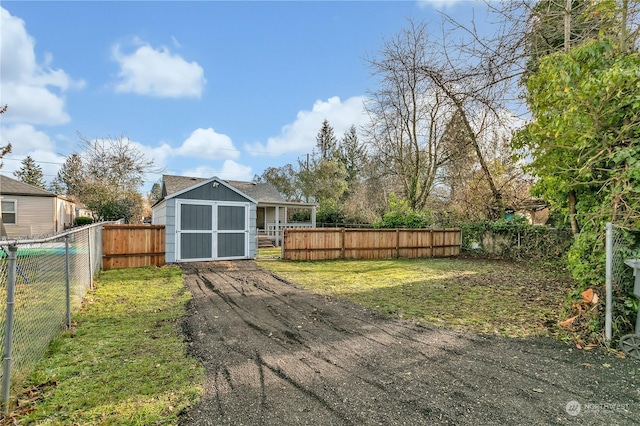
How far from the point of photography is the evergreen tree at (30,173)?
118 feet

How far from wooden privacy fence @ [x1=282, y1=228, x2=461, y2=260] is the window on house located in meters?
14.8

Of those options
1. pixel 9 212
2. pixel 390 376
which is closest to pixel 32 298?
pixel 390 376

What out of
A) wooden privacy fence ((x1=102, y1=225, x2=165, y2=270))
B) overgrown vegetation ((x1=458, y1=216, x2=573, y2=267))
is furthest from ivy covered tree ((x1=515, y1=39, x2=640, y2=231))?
wooden privacy fence ((x1=102, y1=225, x2=165, y2=270))

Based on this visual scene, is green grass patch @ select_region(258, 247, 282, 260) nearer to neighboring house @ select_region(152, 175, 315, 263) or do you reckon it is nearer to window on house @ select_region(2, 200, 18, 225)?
neighboring house @ select_region(152, 175, 315, 263)

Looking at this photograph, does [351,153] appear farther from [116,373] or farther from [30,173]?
[30,173]

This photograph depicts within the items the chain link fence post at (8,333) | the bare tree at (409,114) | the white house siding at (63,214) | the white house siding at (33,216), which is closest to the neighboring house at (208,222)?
the chain link fence post at (8,333)

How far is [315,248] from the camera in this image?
37.3 ft

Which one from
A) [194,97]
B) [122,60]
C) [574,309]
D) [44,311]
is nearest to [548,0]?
[574,309]

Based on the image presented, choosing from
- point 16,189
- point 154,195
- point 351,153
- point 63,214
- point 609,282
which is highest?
point 351,153

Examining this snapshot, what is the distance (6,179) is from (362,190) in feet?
68.1

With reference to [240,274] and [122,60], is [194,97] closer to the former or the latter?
[122,60]

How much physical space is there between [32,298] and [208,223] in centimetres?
698

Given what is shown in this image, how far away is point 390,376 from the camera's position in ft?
9.20

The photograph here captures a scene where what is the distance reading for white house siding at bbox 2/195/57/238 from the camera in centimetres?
1508
